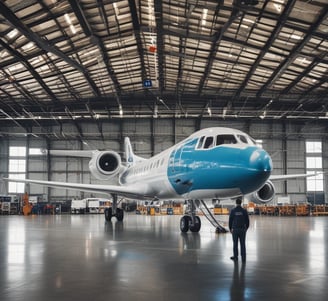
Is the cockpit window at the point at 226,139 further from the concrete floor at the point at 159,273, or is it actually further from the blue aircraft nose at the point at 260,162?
the concrete floor at the point at 159,273

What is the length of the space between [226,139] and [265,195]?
564cm

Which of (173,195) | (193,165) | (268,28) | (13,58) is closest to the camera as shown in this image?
(193,165)

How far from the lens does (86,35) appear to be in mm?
28016

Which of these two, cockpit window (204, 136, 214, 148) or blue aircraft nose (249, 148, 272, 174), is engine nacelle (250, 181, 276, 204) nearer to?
cockpit window (204, 136, 214, 148)

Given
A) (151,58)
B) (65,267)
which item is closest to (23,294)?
(65,267)

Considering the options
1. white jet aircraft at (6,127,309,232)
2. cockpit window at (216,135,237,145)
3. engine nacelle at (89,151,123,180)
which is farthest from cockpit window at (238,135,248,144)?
engine nacelle at (89,151,123,180)

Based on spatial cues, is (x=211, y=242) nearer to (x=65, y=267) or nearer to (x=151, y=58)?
(x=65, y=267)

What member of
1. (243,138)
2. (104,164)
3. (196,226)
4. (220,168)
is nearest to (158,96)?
(104,164)

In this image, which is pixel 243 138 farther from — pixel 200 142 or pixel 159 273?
pixel 159 273

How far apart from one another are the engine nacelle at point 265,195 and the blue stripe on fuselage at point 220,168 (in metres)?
4.00

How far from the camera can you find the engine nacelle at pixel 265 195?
1662 centimetres

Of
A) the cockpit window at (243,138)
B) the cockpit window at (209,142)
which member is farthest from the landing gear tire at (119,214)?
the cockpit window at (243,138)

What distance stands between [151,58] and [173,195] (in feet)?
81.4

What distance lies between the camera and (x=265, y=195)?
55.4ft
